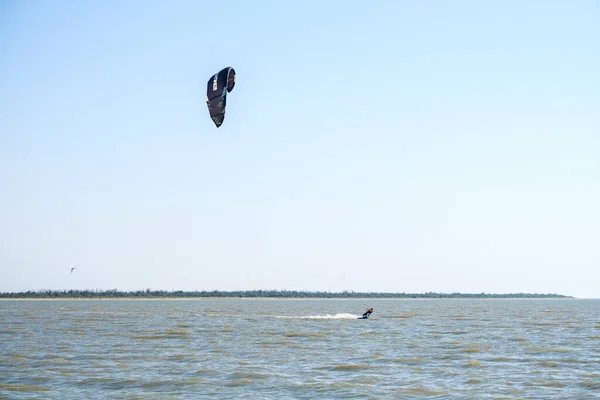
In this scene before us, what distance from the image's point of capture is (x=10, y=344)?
101ft

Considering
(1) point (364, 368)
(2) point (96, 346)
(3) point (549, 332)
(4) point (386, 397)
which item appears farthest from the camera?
(3) point (549, 332)

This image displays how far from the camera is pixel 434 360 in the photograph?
994 inches

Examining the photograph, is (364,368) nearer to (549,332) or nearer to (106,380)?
(106,380)

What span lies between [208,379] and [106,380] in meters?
2.91

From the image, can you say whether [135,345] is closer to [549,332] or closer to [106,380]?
[106,380]

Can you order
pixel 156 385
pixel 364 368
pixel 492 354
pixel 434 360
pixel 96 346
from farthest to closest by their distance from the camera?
1. pixel 96 346
2. pixel 492 354
3. pixel 434 360
4. pixel 364 368
5. pixel 156 385

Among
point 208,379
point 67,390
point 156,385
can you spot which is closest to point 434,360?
point 208,379

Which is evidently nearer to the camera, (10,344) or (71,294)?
(10,344)

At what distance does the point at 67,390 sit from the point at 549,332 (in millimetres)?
29669

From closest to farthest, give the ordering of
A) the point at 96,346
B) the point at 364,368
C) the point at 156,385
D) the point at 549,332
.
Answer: the point at 156,385 → the point at 364,368 → the point at 96,346 → the point at 549,332

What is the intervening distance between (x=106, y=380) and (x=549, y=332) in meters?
28.1

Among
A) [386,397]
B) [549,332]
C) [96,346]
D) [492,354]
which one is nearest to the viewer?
[386,397]

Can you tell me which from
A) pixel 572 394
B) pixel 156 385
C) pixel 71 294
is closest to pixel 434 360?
pixel 572 394

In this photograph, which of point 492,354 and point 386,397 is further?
point 492,354
